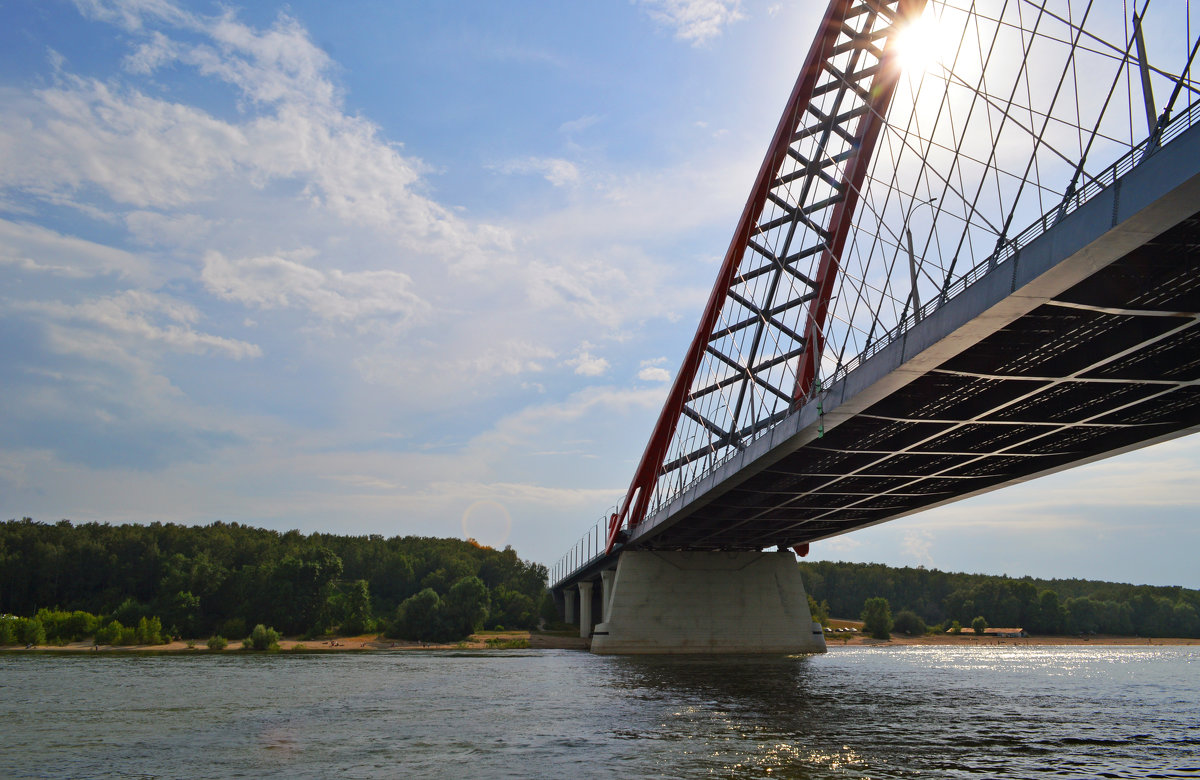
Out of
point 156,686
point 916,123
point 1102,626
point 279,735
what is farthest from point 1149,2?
point 1102,626

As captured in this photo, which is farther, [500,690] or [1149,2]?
[500,690]

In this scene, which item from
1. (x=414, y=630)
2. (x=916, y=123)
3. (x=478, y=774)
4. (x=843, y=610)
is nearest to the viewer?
(x=478, y=774)

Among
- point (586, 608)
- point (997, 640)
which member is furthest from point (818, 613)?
point (586, 608)

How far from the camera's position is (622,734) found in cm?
2347

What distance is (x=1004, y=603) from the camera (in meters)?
146

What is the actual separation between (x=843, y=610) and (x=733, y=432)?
130658 millimetres

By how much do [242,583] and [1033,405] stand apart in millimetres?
95250

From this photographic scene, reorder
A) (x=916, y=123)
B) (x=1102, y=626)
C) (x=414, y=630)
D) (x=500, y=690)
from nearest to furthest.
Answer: (x=916, y=123), (x=500, y=690), (x=414, y=630), (x=1102, y=626)

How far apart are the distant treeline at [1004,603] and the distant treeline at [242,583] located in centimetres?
5795

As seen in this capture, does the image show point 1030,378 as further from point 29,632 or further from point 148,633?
point 29,632

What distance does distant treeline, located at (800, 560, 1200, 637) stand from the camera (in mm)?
144750

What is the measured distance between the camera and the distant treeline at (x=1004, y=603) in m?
145

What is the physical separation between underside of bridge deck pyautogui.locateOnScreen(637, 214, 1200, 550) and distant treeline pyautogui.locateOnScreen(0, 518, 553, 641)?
60.2 m

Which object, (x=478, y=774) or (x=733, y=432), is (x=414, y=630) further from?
(x=478, y=774)
